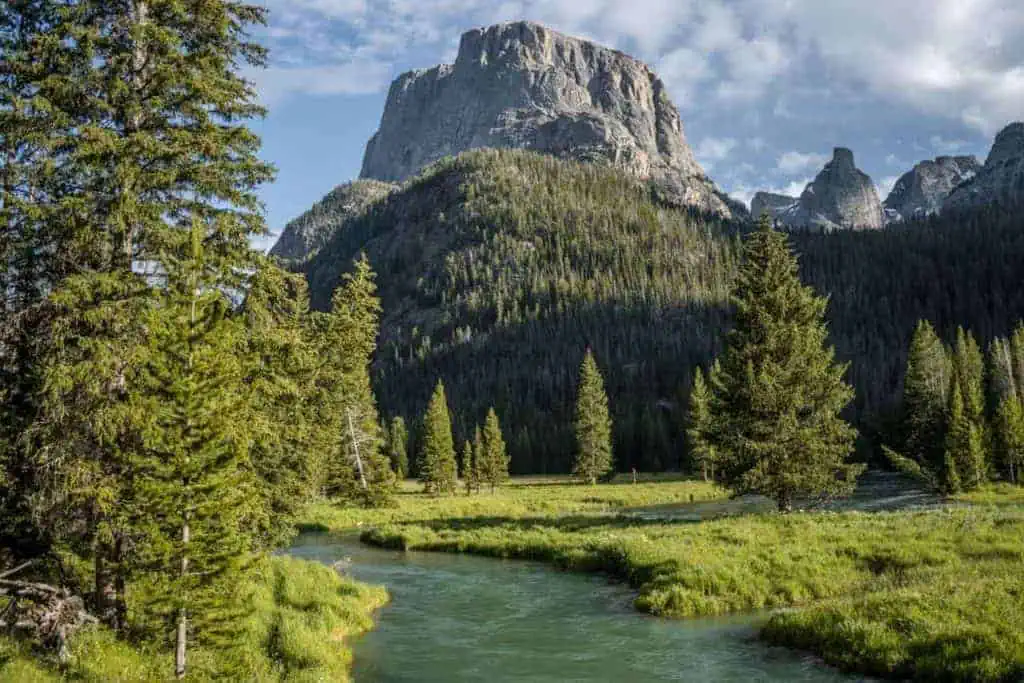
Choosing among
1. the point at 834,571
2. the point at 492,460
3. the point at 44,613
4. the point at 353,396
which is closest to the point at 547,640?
the point at 834,571

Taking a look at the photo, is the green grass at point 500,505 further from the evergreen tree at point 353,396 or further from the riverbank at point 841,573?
the riverbank at point 841,573

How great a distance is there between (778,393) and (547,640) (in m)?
20.6

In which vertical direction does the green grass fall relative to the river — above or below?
below

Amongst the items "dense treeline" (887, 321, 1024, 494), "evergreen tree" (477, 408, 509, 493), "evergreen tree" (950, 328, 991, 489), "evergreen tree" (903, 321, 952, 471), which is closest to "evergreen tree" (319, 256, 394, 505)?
"evergreen tree" (477, 408, 509, 493)

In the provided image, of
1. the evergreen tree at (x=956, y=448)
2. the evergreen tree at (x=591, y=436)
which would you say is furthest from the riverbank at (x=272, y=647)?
the evergreen tree at (x=591, y=436)

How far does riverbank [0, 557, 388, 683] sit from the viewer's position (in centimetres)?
1309

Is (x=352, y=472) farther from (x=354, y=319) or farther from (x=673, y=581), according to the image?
(x=673, y=581)

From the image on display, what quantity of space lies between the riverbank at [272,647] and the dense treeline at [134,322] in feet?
1.34

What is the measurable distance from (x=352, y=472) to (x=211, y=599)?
4236 cm

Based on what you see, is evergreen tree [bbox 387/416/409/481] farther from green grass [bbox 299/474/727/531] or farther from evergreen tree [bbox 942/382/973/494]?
evergreen tree [bbox 942/382/973/494]

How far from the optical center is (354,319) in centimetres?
5325

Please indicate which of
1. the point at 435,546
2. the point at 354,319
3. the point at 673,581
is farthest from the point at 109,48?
the point at 354,319

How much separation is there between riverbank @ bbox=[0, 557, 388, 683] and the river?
36.4 inches

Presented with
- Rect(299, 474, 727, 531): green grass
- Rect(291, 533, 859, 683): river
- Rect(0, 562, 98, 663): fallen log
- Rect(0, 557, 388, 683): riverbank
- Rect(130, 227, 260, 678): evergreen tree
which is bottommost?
Rect(299, 474, 727, 531): green grass
